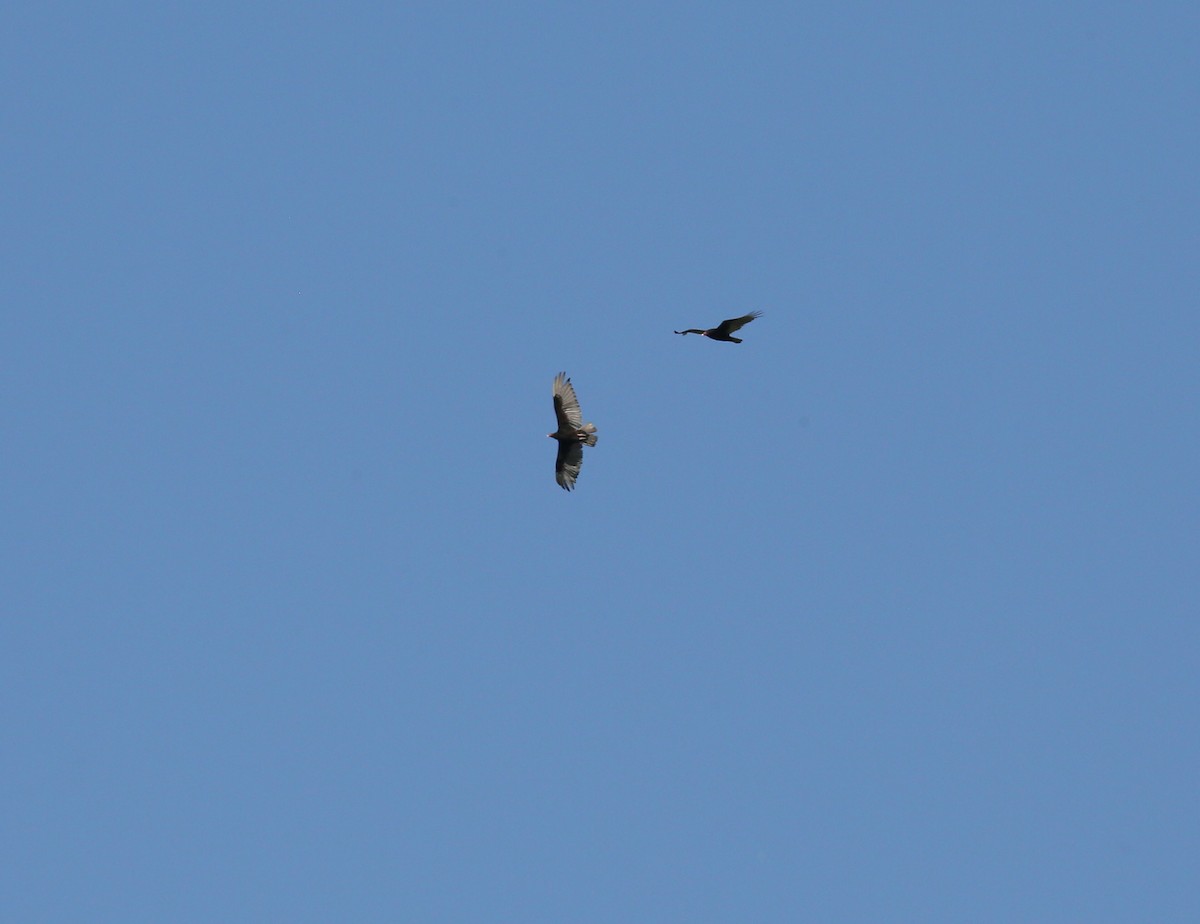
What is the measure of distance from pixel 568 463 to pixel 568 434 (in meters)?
1.07

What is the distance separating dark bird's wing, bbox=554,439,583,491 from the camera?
63406mm

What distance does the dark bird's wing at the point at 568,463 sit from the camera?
6341cm

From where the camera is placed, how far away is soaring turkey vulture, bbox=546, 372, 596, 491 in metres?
62.8

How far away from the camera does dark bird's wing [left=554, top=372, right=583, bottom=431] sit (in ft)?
206

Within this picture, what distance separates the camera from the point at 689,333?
59094mm

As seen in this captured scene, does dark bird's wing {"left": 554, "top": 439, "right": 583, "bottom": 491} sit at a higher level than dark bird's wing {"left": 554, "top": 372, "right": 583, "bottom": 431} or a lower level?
lower

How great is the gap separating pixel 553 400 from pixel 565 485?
8.89 ft

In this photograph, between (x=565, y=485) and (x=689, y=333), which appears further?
(x=565, y=485)

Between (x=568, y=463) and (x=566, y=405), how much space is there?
1955 millimetres

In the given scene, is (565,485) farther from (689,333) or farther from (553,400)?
(689,333)

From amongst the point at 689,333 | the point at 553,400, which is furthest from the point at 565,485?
the point at 689,333

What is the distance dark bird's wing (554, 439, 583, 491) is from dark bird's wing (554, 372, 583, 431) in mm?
659

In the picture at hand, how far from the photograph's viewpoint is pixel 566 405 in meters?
62.8

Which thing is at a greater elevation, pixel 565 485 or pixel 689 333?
pixel 689 333
